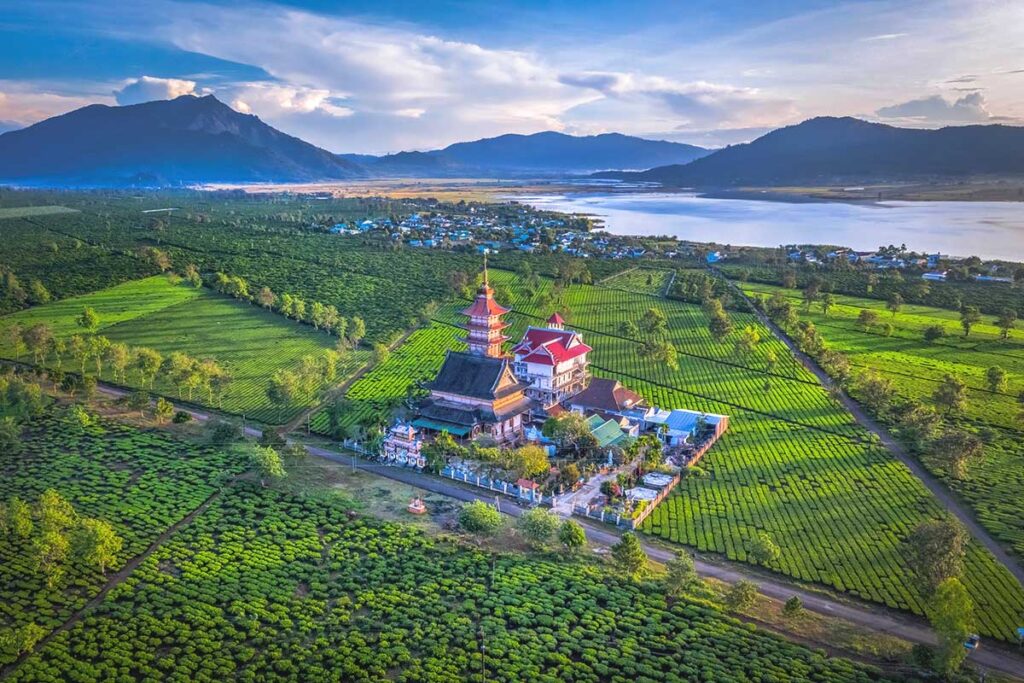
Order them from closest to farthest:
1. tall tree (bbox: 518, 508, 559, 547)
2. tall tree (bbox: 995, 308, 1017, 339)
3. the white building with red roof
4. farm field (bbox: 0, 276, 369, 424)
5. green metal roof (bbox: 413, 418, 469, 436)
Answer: tall tree (bbox: 518, 508, 559, 547), green metal roof (bbox: 413, 418, 469, 436), the white building with red roof, farm field (bbox: 0, 276, 369, 424), tall tree (bbox: 995, 308, 1017, 339)

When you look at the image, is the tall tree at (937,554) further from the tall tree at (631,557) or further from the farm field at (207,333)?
the farm field at (207,333)

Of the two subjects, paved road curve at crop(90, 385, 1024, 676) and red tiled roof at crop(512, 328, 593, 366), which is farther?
red tiled roof at crop(512, 328, 593, 366)

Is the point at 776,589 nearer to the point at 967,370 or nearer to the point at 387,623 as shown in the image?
the point at 387,623

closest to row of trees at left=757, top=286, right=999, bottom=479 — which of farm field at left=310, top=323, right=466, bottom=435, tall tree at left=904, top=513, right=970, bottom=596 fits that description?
tall tree at left=904, top=513, right=970, bottom=596

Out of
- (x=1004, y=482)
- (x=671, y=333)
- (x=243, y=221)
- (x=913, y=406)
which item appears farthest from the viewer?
(x=243, y=221)

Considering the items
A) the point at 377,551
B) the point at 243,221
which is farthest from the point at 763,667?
the point at 243,221

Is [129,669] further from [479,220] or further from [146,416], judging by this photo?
[479,220]

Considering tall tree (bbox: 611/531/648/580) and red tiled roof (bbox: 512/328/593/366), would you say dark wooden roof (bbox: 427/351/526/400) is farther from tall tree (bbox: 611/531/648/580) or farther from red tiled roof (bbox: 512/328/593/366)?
tall tree (bbox: 611/531/648/580)
